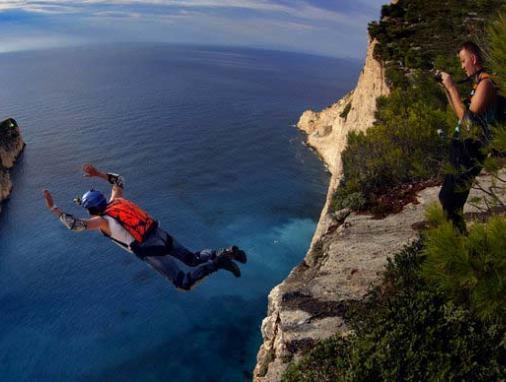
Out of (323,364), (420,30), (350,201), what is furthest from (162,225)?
(323,364)

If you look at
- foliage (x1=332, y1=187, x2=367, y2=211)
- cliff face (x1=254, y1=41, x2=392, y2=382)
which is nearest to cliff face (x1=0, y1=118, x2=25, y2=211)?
foliage (x1=332, y1=187, x2=367, y2=211)

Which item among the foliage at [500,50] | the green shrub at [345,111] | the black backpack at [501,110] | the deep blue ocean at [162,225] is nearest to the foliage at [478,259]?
the foliage at [500,50]

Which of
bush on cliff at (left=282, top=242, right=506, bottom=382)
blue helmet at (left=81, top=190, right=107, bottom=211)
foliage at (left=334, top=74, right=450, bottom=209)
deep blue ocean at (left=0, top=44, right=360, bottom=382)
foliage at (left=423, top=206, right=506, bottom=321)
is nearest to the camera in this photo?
foliage at (left=423, top=206, right=506, bottom=321)

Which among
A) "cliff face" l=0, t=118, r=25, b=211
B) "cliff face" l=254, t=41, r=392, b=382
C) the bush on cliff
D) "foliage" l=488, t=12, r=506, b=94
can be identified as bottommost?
"cliff face" l=0, t=118, r=25, b=211

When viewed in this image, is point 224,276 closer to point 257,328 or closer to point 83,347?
point 257,328

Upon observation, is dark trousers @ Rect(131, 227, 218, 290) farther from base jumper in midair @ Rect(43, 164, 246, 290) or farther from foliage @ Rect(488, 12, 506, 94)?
foliage @ Rect(488, 12, 506, 94)

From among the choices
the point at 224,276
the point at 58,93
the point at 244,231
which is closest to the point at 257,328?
the point at 224,276

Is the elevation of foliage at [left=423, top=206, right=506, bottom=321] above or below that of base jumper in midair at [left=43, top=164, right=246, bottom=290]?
above
